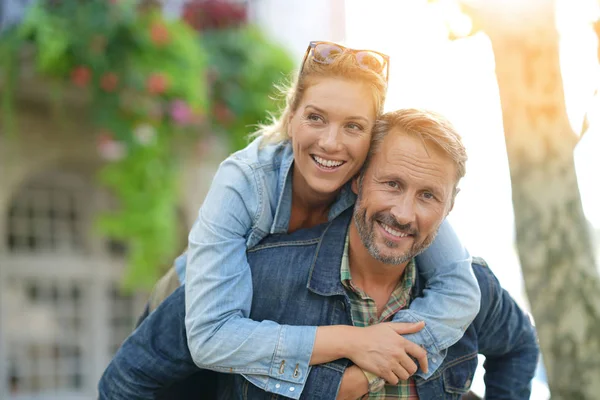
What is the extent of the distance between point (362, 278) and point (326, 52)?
73 centimetres

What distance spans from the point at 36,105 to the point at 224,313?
729cm

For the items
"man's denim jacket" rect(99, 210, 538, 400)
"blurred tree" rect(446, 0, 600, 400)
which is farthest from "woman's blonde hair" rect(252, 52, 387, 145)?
"blurred tree" rect(446, 0, 600, 400)

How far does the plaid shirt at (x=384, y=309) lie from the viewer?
257 cm

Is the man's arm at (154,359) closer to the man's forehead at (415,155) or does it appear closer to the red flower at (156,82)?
the man's forehead at (415,155)

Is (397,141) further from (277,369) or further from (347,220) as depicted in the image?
(277,369)

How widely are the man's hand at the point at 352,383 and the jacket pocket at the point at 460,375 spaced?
353 millimetres

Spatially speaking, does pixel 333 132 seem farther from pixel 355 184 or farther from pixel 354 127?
pixel 355 184

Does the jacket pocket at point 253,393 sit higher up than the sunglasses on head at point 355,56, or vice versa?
the sunglasses on head at point 355,56

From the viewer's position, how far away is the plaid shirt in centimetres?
257

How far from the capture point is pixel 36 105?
9.05 meters

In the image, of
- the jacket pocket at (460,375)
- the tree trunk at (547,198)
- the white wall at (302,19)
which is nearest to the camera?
the jacket pocket at (460,375)

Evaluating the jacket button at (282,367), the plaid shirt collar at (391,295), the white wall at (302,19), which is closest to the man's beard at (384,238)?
the plaid shirt collar at (391,295)

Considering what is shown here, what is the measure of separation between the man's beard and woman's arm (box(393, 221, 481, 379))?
133mm

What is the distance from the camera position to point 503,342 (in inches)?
117
